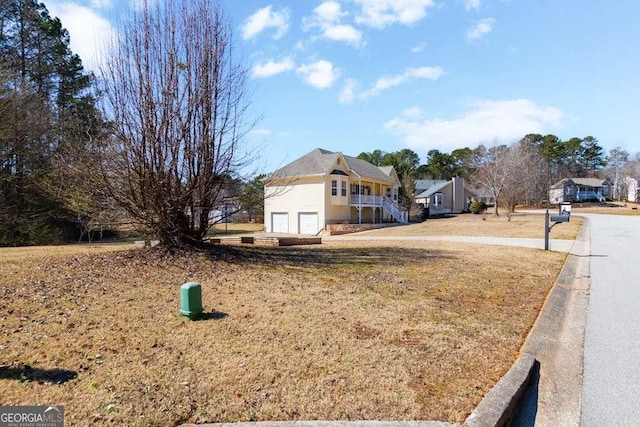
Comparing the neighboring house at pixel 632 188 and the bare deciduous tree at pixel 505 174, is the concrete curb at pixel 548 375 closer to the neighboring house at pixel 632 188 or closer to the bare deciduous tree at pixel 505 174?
the bare deciduous tree at pixel 505 174

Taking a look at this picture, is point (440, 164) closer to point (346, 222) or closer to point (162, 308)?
point (346, 222)

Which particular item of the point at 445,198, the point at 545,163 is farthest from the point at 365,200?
the point at 545,163

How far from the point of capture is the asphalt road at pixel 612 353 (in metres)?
2.94

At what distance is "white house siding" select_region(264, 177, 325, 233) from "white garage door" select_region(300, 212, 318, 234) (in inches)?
13.2

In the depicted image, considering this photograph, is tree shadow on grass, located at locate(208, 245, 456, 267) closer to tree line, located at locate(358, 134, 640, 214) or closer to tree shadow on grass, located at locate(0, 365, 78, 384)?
tree shadow on grass, located at locate(0, 365, 78, 384)

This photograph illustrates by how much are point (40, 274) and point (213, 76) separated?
5373 mm

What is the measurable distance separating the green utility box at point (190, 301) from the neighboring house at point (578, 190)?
254ft

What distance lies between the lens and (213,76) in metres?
8.40

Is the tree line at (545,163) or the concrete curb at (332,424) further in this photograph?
the tree line at (545,163)

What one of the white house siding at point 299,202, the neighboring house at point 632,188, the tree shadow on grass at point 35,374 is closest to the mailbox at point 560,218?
the tree shadow on grass at point 35,374

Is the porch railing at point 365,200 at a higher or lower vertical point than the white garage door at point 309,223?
higher

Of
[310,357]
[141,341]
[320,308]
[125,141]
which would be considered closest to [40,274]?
[125,141]

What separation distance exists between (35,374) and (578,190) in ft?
279

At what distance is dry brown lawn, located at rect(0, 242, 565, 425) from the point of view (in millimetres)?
2738
